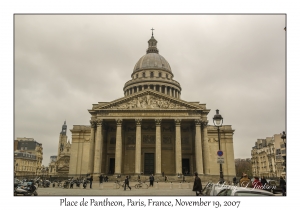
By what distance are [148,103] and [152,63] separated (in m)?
29.8

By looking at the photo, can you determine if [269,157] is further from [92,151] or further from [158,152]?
[92,151]

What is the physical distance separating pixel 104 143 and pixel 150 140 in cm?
813

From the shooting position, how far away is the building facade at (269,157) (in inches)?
2361

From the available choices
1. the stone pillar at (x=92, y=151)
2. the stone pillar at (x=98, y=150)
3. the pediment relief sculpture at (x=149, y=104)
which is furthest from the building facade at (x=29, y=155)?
the pediment relief sculpture at (x=149, y=104)

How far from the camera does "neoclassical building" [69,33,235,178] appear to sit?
126 ft

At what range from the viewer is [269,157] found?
67438mm

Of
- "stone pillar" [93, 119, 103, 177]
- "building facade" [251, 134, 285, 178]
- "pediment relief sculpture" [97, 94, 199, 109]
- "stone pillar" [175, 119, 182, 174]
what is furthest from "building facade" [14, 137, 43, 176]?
"building facade" [251, 134, 285, 178]

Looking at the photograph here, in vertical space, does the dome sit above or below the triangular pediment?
above

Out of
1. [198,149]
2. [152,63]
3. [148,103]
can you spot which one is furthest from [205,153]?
[152,63]

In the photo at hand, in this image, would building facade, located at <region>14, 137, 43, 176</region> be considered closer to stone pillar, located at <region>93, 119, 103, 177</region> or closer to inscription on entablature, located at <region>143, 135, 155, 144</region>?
stone pillar, located at <region>93, 119, 103, 177</region>

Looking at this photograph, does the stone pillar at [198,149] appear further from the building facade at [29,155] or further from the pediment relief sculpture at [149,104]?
the building facade at [29,155]

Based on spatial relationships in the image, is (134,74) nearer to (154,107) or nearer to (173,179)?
(154,107)
